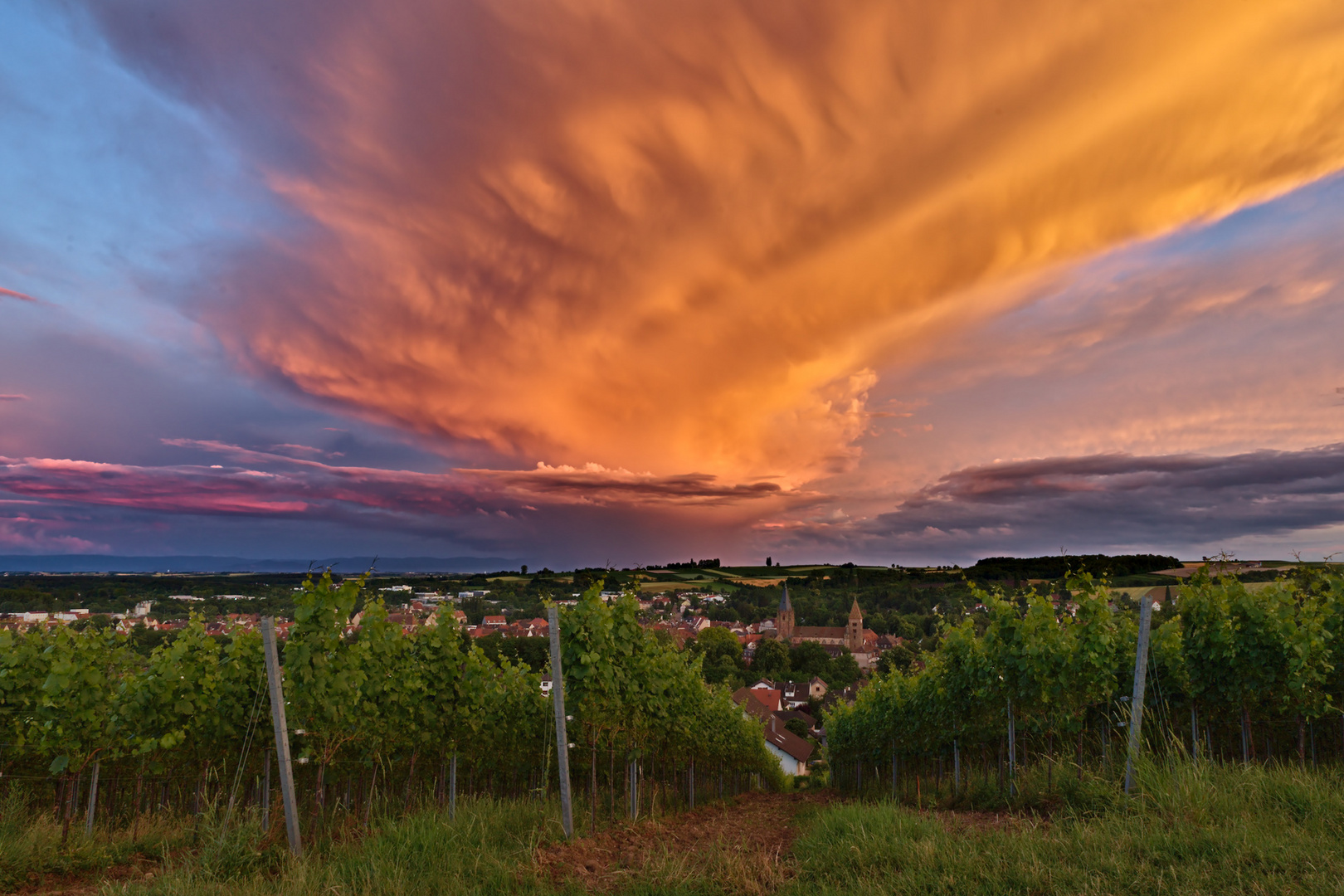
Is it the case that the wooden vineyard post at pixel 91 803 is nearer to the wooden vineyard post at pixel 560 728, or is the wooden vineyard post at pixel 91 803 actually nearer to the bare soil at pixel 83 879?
the bare soil at pixel 83 879

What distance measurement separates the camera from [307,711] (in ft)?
23.6

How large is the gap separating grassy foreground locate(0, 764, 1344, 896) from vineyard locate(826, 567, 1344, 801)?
1414 mm

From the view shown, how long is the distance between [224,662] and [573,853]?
19.7ft

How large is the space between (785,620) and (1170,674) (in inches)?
4339

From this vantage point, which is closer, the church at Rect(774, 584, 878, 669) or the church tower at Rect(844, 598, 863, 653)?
the church at Rect(774, 584, 878, 669)

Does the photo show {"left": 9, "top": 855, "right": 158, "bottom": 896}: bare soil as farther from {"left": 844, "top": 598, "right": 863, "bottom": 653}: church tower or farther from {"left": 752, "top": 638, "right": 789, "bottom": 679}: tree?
{"left": 844, "top": 598, "right": 863, "bottom": 653}: church tower

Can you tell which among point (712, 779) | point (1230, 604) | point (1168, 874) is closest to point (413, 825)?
point (1168, 874)

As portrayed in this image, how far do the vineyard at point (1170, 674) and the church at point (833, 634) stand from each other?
94.5 m

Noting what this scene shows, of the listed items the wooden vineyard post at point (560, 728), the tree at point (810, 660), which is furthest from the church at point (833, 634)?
the wooden vineyard post at point (560, 728)

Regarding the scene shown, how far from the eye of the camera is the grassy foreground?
4516mm

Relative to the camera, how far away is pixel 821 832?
643 centimetres

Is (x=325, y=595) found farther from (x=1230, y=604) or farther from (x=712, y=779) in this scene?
(x=712, y=779)

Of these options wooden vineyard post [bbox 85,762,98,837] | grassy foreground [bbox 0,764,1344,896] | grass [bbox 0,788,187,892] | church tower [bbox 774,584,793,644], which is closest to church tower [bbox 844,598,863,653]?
church tower [bbox 774,584,793,644]

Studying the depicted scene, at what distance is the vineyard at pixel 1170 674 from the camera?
8.48 m
